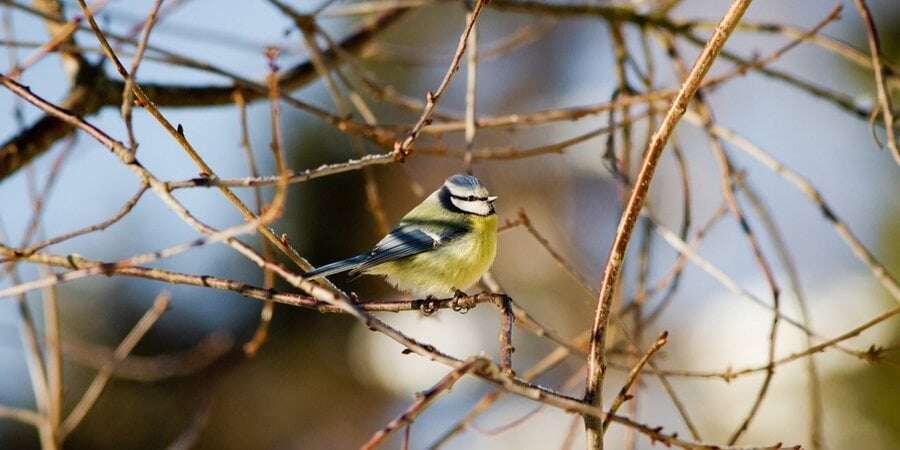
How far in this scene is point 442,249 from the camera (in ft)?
7.86

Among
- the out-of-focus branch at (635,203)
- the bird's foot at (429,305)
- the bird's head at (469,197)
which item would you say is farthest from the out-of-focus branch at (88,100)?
the out-of-focus branch at (635,203)

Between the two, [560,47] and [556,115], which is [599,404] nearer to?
[556,115]

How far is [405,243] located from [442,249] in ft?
0.37

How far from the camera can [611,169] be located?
2.27 metres

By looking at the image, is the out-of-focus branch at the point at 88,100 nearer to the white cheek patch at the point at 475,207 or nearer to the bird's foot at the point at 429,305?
the white cheek patch at the point at 475,207

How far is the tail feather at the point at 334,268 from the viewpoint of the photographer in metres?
1.52

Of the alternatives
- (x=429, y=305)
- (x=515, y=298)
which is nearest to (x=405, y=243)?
(x=429, y=305)

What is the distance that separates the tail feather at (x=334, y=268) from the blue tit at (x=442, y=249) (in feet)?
0.44

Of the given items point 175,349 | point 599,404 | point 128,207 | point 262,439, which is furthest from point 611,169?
point 262,439

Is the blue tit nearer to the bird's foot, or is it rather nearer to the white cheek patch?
the white cheek patch

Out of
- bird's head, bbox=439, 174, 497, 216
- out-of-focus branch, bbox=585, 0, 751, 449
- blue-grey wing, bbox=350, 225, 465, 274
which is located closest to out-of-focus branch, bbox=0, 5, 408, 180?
blue-grey wing, bbox=350, 225, 465, 274

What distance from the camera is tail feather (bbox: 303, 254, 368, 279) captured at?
4.99ft

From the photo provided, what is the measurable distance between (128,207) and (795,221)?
735cm

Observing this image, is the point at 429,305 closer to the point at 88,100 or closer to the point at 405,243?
the point at 405,243
